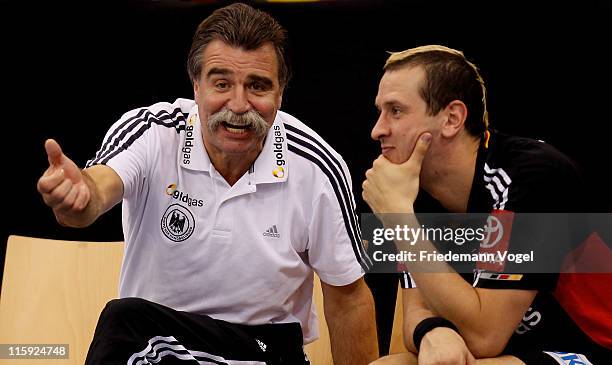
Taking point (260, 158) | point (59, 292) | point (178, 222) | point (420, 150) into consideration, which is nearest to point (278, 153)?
point (260, 158)

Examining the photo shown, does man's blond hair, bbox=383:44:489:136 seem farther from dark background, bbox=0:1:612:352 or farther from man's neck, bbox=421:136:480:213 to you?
dark background, bbox=0:1:612:352

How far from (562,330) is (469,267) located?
0.86 feet

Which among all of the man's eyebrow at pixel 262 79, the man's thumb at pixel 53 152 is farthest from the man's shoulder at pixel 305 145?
the man's thumb at pixel 53 152

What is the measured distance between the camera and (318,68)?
2895 millimetres

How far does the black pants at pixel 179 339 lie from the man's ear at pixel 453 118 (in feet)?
2.14

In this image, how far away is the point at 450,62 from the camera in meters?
2.08

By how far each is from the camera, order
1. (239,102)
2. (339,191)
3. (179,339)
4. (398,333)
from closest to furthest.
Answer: (179,339)
(239,102)
(339,191)
(398,333)

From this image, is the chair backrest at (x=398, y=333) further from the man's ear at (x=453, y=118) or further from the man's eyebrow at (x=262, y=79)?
the man's eyebrow at (x=262, y=79)

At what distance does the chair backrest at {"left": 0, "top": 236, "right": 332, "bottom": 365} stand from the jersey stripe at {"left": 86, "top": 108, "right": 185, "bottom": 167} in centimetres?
52

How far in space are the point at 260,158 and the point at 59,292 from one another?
82 centimetres

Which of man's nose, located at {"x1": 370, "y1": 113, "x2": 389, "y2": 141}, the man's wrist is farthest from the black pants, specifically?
man's nose, located at {"x1": 370, "y1": 113, "x2": 389, "y2": 141}

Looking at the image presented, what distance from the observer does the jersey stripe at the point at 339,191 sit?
2.24 meters

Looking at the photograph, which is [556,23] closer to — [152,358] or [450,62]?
[450,62]

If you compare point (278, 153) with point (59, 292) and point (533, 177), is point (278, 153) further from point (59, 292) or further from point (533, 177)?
→ point (59, 292)
